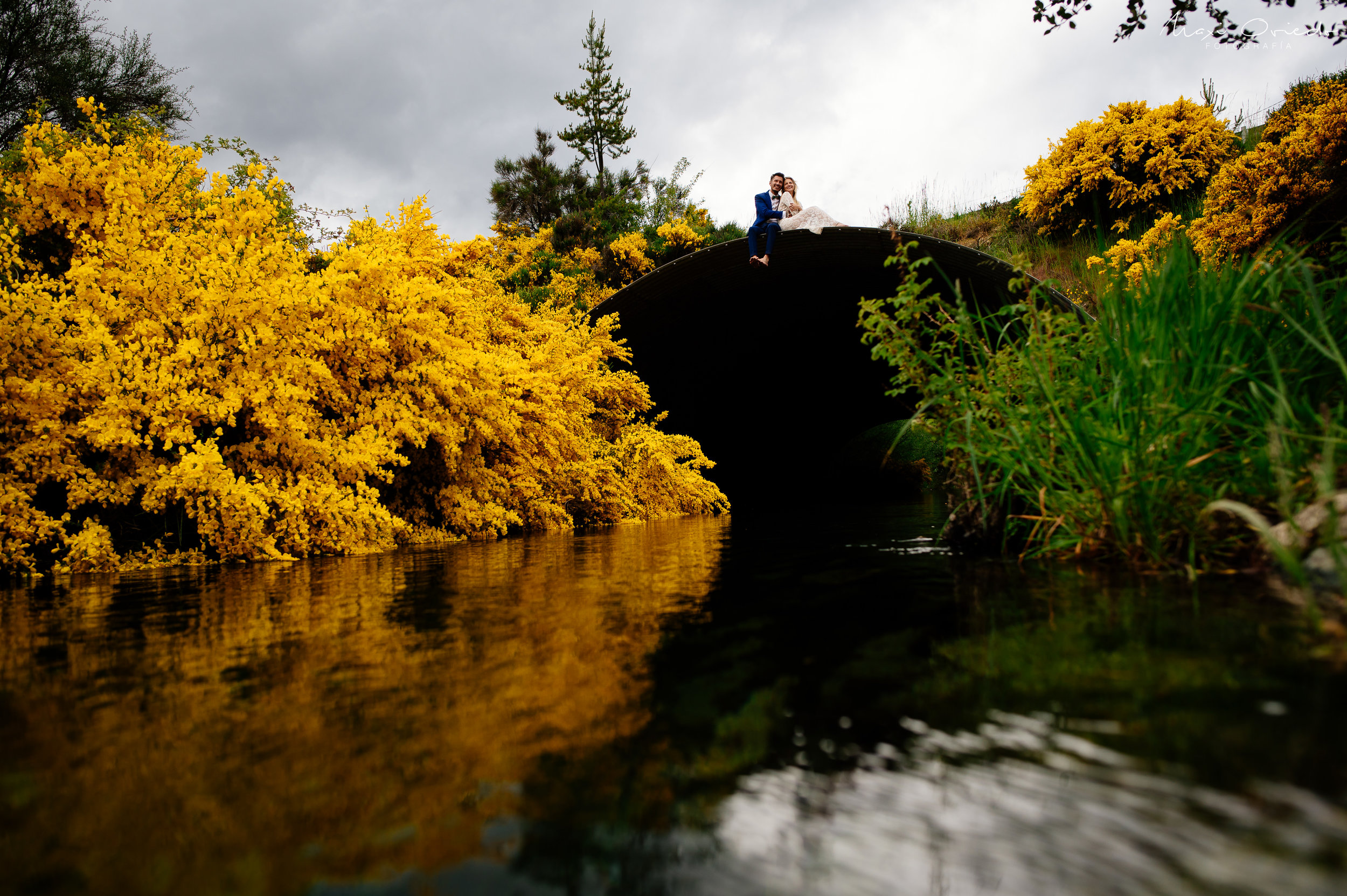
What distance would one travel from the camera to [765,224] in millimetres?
12008

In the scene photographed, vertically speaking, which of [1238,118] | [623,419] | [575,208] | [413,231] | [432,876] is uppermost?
[575,208]

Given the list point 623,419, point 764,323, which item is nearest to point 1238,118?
point 764,323

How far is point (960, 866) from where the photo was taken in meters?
0.91

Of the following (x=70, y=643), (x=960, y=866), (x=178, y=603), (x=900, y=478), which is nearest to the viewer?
(x=960, y=866)

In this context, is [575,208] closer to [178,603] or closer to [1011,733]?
[178,603]

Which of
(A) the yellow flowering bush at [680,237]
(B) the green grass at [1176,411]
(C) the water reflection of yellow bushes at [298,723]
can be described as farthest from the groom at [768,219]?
(A) the yellow flowering bush at [680,237]

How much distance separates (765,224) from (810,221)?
820mm

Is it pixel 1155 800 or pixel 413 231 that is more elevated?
pixel 413 231

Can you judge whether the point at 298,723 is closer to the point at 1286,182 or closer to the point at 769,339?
the point at 1286,182

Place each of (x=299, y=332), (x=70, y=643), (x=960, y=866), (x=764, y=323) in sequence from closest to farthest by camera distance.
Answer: (x=960, y=866) < (x=70, y=643) < (x=299, y=332) < (x=764, y=323)

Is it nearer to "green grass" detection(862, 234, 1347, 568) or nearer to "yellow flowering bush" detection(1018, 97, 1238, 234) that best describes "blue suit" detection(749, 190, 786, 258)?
"yellow flowering bush" detection(1018, 97, 1238, 234)

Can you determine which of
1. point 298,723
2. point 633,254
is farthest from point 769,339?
point 298,723

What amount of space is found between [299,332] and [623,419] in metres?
6.43

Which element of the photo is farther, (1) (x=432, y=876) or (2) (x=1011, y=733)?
(2) (x=1011, y=733)
